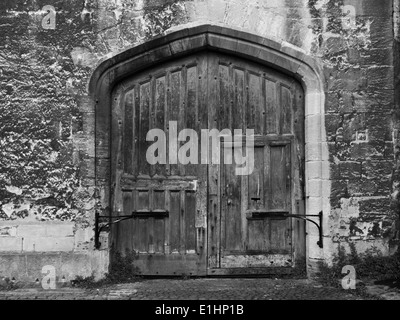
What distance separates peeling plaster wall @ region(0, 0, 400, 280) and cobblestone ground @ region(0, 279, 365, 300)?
361 millimetres

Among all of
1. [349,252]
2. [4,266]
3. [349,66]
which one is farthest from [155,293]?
[349,66]

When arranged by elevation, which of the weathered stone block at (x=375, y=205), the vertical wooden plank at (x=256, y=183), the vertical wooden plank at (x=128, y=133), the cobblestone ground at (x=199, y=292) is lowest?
the cobblestone ground at (x=199, y=292)

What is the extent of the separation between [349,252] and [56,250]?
3.32 m

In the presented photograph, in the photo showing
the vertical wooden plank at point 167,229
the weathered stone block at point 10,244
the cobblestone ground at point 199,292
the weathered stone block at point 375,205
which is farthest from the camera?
the vertical wooden plank at point 167,229

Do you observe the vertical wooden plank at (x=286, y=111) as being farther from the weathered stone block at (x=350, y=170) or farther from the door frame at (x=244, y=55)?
the weathered stone block at (x=350, y=170)

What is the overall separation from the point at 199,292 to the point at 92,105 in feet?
7.96

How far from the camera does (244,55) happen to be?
6.75 meters

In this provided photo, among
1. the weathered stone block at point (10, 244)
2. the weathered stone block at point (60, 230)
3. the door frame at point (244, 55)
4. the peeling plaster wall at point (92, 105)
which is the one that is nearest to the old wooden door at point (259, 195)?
the door frame at point (244, 55)

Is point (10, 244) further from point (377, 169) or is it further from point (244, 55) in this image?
point (377, 169)

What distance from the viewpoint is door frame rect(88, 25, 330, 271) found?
655 cm

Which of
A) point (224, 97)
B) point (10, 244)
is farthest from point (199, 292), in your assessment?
point (224, 97)

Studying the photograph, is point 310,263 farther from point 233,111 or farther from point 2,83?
point 2,83

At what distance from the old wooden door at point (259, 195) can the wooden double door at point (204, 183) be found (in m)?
0.01

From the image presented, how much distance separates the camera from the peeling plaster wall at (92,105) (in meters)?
6.43
